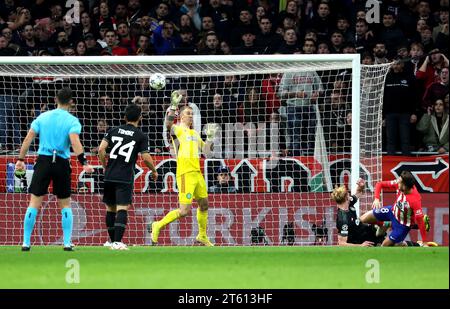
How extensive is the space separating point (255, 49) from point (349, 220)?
4.69m

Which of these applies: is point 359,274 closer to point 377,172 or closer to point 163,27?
point 377,172

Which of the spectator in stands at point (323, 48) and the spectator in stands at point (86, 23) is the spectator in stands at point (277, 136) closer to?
the spectator in stands at point (323, 48)

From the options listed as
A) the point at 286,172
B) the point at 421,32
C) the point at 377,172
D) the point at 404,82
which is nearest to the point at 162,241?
the point at 286,172

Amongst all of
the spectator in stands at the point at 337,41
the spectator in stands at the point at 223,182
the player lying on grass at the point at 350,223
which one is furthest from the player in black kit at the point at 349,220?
the spectator in stands at the point at 337,41

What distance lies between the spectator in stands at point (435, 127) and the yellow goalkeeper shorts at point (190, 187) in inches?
174

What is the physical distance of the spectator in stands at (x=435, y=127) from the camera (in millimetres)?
18625

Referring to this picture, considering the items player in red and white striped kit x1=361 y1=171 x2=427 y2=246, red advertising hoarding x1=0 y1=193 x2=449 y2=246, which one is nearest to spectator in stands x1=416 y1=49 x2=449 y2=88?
red advertising hoarding x1=0 y1=193 x2=449 y2=246

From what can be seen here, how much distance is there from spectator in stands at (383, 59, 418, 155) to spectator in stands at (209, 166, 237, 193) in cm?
271

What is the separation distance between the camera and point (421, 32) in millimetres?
20031

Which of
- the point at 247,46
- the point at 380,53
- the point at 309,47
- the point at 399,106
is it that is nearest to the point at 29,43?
the point at 247,46

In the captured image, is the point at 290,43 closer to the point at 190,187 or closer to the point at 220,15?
the point at 220,15

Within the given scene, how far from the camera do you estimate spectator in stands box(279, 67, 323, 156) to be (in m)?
17.9

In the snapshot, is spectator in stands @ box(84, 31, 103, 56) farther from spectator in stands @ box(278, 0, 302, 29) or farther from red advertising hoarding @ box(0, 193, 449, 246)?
spectator in stands @ box(278, 0, 302, 29)

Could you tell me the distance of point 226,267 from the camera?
1220 centimetres
